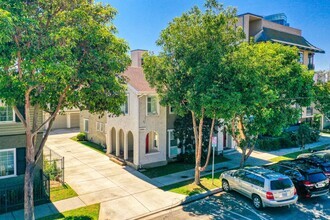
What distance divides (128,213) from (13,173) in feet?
21.2

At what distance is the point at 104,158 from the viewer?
77.6 feet

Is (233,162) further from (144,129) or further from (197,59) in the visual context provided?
(197,59)

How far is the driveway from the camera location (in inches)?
548

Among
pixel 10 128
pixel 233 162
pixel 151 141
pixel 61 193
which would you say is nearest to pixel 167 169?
pixel 151 141

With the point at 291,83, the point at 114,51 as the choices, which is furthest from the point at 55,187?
the point at 291,83

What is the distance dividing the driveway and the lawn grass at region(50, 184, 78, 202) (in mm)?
363

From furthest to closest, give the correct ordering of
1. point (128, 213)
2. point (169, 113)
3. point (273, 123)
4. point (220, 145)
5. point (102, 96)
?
point (220, 145) → point (169, 113) → point (273, 123) → point (128, 213) → point (102, 96)

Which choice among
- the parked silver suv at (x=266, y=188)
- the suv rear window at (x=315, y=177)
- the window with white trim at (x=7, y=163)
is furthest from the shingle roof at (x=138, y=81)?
the suv rear window at (x=315, y=177)

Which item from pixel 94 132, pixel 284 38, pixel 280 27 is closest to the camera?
pixel 94 132

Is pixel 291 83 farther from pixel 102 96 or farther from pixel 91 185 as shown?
pixel 91 185

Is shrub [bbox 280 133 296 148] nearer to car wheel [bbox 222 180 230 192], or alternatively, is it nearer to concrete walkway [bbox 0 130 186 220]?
car wheel [bbox 222 180 230 192]

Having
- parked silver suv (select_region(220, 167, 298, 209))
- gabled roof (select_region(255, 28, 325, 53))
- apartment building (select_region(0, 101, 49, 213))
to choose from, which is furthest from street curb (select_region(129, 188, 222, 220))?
gabled roof (select_region(255, 28, 325, 53))

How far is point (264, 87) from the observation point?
53.3 feet

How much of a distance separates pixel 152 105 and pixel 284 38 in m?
24.8
